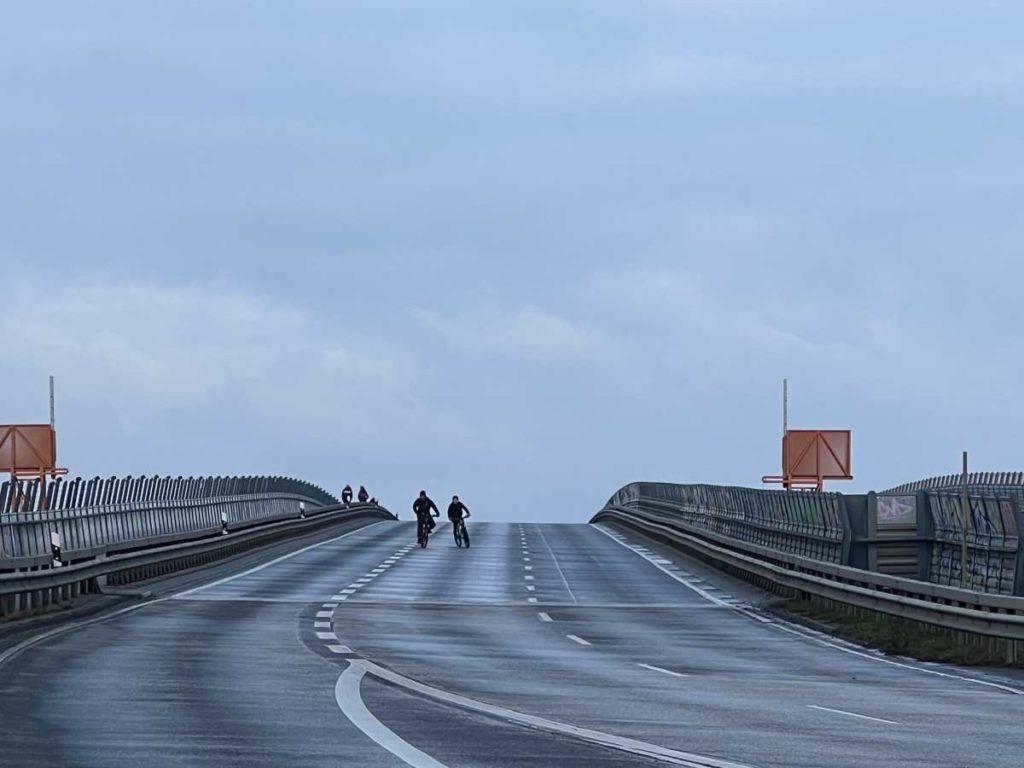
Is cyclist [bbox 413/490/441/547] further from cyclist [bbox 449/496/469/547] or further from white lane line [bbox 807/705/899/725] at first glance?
white lane line [bbox 807/705/899/725]

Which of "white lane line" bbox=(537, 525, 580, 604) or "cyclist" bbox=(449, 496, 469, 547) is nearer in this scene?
"white lane line" bbox=(537, 525, 580, 604)

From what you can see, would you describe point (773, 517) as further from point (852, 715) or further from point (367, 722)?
point (367, 722)

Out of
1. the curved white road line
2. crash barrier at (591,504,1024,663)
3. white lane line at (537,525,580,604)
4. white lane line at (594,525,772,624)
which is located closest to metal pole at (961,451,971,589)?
crash barrier at (591,504,1024,663)

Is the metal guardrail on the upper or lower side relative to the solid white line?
upper

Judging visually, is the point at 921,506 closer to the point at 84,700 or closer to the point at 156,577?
the point at 156,577

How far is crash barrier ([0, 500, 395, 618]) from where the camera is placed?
29364mm

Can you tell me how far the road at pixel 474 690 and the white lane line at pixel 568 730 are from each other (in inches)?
1.7

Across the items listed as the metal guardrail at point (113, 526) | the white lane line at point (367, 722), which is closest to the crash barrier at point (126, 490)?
the metal guardrail at point (113, 526)

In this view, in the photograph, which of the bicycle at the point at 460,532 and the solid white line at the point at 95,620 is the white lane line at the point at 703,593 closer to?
the bicycle at the point at 460,532

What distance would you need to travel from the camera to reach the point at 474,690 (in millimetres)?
18609

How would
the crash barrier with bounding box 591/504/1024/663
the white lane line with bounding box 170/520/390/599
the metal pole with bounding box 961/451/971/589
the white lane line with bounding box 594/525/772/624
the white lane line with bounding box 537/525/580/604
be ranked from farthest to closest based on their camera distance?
the white lane line with bounding box 537/525/580/604 < the white lane line with bounding box 170/520/390/599 < the white lane line with bounding box 594/525/772/624 < the metal pole with bounding box 961/451/971/589 < the crash barrier with bounding box 591/504/1024/663

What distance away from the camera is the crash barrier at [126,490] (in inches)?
1444

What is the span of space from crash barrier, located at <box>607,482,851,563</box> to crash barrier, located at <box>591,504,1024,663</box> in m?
0.56

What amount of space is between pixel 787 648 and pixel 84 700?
13284mm
